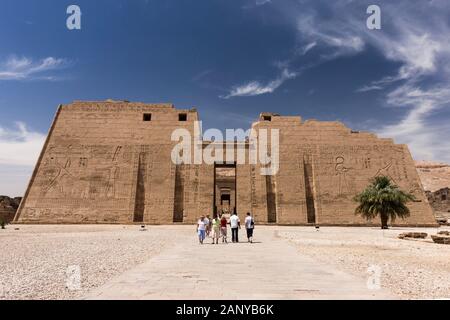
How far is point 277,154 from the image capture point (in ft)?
98.3

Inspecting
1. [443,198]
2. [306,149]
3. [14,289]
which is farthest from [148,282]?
[443,198]

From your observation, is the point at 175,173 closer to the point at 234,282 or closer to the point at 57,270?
the point at 57,270

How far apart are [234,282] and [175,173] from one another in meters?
24.0

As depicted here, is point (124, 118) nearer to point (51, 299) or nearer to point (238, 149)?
point (238, 149)

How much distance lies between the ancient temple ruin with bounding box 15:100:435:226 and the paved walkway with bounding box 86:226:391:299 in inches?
812

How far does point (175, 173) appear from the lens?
2919 cm

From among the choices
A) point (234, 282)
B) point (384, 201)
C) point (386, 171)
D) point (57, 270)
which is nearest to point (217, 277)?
point (234, 282)

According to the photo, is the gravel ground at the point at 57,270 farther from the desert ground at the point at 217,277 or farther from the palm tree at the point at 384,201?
the palm tree at the point at 384,201

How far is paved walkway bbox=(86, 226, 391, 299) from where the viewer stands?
15.5 feet

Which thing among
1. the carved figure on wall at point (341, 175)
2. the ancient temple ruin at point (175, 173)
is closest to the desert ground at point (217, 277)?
the ancient temple ruin at point (175, 173)

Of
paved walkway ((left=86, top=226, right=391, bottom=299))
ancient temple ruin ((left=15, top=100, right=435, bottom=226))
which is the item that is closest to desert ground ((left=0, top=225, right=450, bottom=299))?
paved walkway ((left=86, top=226, right=391, bottom=299))

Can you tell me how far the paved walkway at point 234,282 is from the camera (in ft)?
15.5

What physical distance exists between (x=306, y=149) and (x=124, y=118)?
16.2 metres

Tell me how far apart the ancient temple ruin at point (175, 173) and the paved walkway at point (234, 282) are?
20.6 meters
